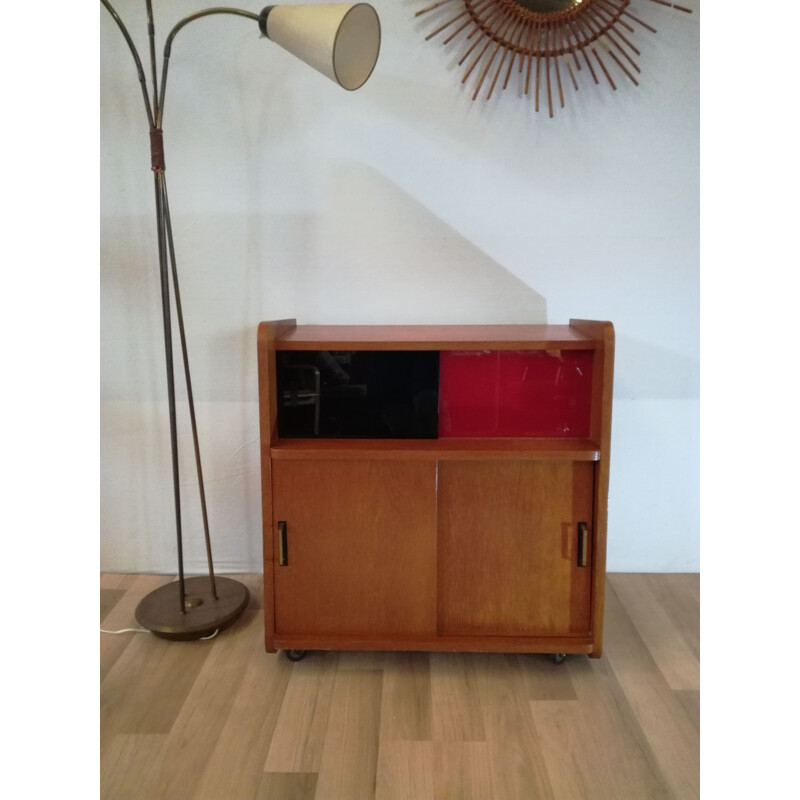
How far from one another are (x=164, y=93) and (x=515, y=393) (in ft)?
3.99

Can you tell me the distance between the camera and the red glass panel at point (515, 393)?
174 centimetres

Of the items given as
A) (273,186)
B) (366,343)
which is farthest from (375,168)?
(366,343)

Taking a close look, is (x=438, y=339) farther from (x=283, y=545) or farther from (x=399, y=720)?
(x=399, y=720)

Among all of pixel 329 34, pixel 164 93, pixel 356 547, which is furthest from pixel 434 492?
pixel 164 93

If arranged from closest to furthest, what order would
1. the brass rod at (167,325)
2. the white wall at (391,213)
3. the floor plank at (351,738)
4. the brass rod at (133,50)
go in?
the floor plank at (351,738) < the brass rod at (133,50) < the brass rod at (167,325) < the white wall at (391,213)

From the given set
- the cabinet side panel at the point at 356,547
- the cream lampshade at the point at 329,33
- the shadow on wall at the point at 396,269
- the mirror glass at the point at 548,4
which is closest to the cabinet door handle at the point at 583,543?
the cabinet side panel at the point at 356,547

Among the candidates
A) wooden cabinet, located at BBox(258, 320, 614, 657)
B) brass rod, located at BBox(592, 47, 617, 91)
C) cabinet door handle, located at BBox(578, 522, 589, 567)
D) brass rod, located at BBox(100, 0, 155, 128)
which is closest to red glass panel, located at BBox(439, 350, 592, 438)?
wooden cabinet, located at BBox(258, 320, 614, 657)

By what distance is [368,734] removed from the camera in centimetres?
151

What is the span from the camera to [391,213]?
2.09 metres

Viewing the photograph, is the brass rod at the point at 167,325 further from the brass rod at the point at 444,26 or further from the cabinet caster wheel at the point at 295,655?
the brass rod at the point at 444,26

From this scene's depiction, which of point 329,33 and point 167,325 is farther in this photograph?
point 167,325

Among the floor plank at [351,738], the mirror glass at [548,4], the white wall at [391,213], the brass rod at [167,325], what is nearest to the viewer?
the floor plank at [351,738]

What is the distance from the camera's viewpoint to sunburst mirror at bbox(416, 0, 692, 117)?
195cm
